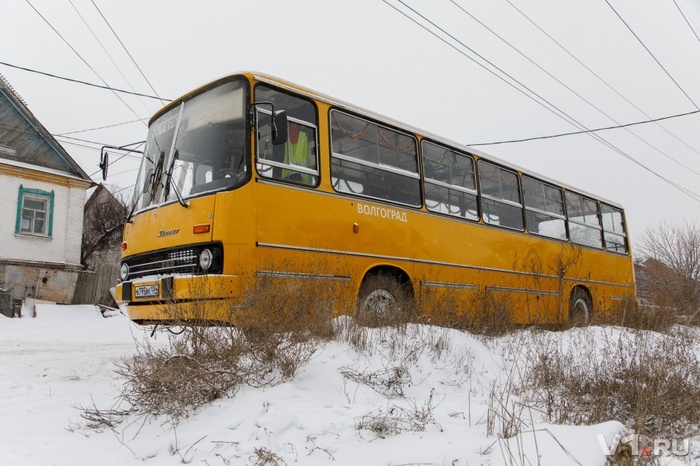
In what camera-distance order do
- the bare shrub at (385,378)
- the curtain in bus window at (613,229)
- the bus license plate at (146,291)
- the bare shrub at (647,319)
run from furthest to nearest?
1. the curtain in bus window at (613,229)
2. the bare shrub at (647,319)
3. the bus license plate at (146,291)
4. the bare shrub at (385,378)

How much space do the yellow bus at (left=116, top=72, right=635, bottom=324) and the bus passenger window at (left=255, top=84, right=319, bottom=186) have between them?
0.04 ft

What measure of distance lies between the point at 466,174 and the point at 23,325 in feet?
36.0

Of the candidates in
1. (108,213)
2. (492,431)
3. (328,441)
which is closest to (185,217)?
(328,441)

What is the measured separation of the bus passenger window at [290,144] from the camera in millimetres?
5074

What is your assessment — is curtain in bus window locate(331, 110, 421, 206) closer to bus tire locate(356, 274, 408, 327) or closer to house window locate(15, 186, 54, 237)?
bus tire locate(356, 274, 408, 327)

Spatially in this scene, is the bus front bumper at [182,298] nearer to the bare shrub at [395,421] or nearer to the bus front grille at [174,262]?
the bus front grille at [174,262]

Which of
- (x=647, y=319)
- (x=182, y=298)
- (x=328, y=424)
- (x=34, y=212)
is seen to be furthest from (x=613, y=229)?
(x=34, y=212)

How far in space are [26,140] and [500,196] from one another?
18835mm

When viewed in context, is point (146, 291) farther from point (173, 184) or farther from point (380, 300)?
point (380, 300)

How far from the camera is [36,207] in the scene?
18656mm

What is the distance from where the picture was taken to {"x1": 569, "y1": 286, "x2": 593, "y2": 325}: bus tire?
9.57 m

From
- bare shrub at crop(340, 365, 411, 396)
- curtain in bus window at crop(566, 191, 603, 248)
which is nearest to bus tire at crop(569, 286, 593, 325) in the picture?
curtain in bus window at crop(566, 191, 603, 248)

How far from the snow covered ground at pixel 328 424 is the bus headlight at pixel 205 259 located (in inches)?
52.5

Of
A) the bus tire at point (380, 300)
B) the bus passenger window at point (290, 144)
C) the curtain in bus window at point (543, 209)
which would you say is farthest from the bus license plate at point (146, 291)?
the curtain in bus window at point (543, 209)
